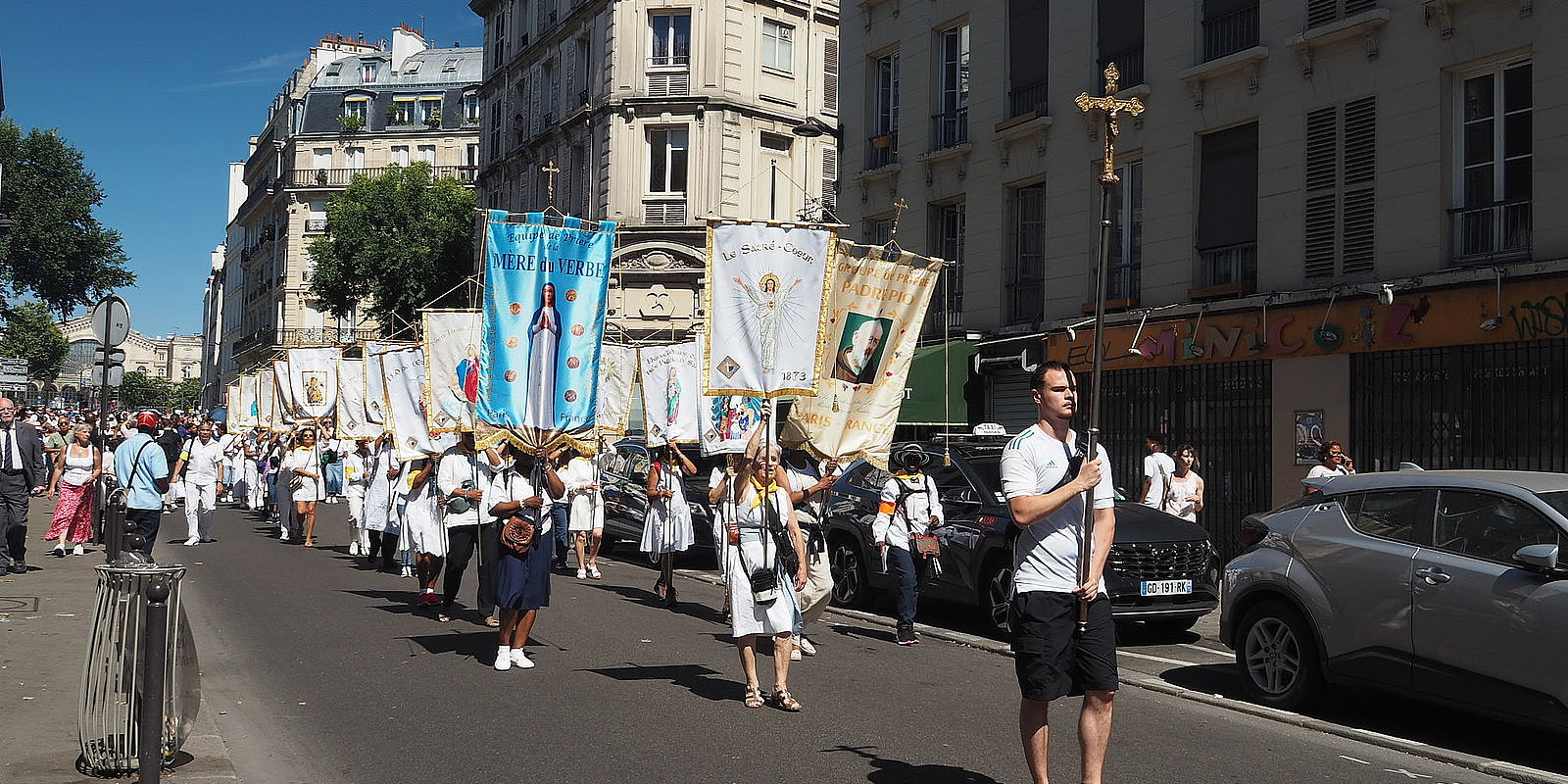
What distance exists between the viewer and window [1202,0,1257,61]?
17.5 m

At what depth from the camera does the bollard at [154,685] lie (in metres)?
5.70

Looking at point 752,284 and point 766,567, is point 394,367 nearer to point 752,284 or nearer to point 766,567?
point 752,284

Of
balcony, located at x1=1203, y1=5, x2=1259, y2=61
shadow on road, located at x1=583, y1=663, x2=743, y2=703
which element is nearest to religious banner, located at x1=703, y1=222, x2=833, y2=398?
shadow on road, located at x1=583, y1=663, x2=743, y2=703

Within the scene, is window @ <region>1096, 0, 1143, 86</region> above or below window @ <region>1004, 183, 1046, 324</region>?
above

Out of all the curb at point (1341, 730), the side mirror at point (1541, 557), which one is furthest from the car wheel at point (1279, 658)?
the side mirror at point (1541, 557)

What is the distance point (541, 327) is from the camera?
10.8m

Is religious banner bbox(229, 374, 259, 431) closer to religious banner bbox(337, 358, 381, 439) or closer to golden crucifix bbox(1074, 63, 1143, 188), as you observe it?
religious banner bbox(337, 358, 381, 439)

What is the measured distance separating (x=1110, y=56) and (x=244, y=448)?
23580 millimetres

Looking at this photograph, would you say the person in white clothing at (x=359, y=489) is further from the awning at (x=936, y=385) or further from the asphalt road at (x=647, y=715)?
the awning at (x=936, y=385)

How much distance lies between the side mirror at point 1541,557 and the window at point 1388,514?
81cm

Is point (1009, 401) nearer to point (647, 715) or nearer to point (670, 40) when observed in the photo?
point (647, 715)

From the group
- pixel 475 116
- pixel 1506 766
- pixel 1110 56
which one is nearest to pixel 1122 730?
pixel 1506 766

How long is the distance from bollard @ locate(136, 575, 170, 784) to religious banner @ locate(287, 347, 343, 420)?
61.3ft

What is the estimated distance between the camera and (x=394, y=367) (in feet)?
56.1
